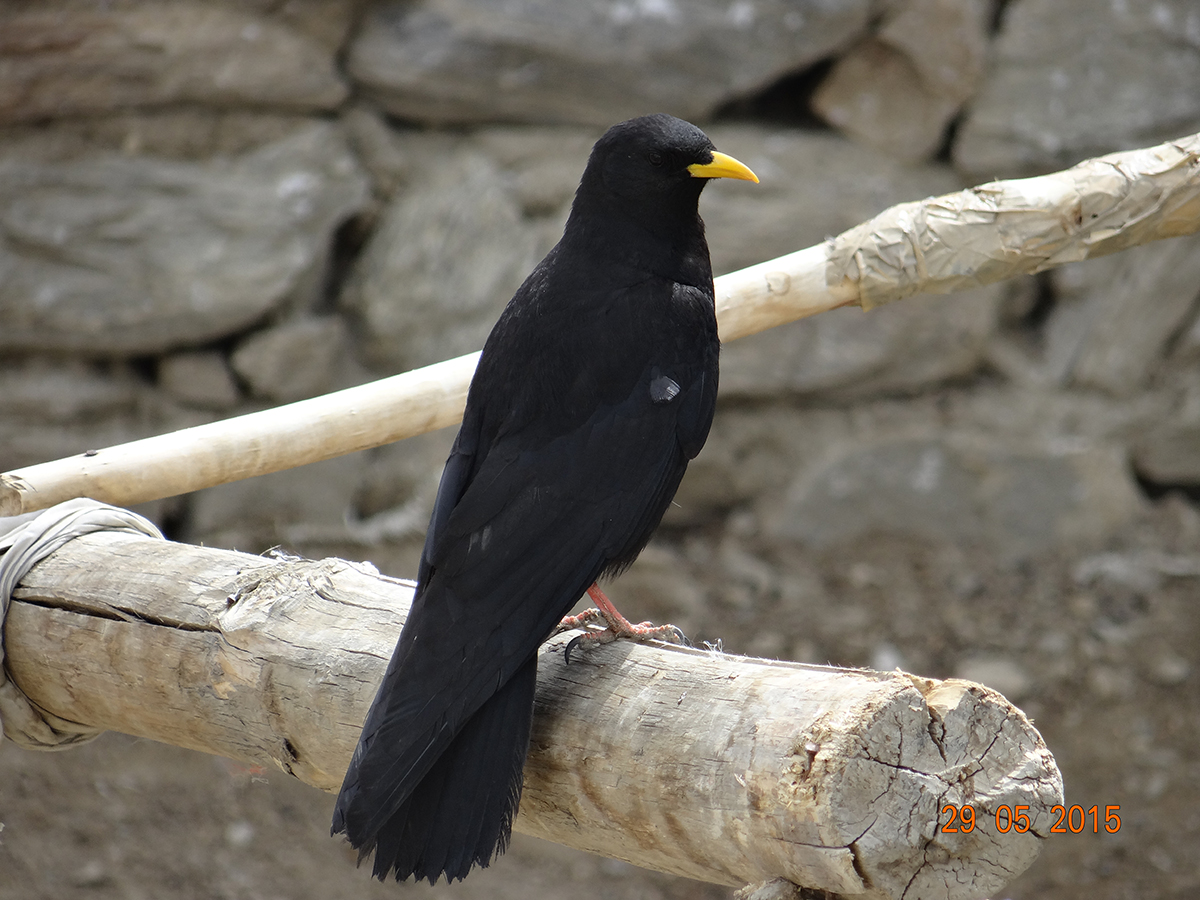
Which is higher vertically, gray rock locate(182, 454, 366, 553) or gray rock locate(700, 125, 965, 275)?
gray rock locate(700, 125, 965, 275)

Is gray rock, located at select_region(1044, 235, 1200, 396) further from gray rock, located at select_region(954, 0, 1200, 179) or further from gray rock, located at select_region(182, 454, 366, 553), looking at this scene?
gray rock, located at select_region(182, 454, 366, 553)

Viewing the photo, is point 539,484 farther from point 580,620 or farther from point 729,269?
point 729,269

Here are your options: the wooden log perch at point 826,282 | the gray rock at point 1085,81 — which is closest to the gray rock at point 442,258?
the gray rock at point 1085,81

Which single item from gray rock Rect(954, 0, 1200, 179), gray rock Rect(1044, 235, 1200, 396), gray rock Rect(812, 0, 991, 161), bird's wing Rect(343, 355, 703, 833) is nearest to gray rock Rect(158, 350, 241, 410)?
bird's wing Rect(343, 355, 703, 833)

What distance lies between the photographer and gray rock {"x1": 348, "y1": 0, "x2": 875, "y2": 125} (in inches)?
143

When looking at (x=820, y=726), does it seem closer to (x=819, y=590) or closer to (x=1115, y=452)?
(x=819, y=590)

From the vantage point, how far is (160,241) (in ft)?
11.6

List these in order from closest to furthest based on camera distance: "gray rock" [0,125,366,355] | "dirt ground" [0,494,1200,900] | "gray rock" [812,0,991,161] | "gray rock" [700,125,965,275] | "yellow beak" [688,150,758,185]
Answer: "yellow beak" [688,150,758,185] → "dirt ground" [0,494,1200,900] → "gray rock" [0,125,366,355] → "gray rock" [812,0,991,161] → "gray rock" [700,125,965,275]

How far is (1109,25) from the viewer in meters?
3.80

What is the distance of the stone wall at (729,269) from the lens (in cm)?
348

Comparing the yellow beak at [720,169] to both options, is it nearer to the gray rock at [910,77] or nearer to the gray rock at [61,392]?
the gray rock at [910,77]

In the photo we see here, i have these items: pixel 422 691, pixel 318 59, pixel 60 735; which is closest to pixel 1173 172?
pixel 422 691

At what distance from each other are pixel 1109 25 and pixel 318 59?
8.46ft

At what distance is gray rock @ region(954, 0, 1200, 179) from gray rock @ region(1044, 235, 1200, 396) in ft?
1.30
